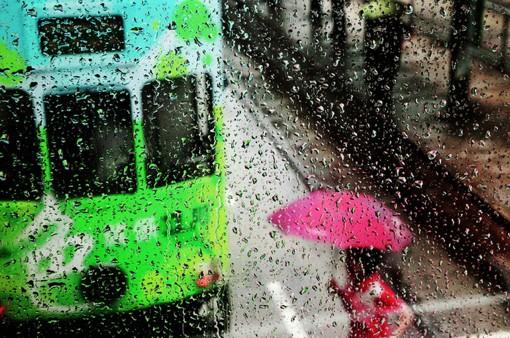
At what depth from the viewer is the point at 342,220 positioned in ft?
4.04

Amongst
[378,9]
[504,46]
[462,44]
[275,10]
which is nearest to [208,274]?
[275,10]

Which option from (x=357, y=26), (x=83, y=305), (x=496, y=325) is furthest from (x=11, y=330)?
(x=496, y=325)

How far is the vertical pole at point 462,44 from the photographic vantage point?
1.25 m

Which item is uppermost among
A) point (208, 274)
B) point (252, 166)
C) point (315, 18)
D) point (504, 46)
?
point (315, 18)

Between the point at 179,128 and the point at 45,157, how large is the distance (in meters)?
0.26

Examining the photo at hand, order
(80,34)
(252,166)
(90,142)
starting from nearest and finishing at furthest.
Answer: (80,34) → (90,142) → (252,166)

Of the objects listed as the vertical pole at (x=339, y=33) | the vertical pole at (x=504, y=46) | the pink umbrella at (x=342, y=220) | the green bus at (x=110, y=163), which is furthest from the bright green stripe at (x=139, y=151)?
the vertical pole at (x=504, y=46)

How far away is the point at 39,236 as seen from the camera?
0.96 meters

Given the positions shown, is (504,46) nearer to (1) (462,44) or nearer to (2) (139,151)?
(1) (462,44)

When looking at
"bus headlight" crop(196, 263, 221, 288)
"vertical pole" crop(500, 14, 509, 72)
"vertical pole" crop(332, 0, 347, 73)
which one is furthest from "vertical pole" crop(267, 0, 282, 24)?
"vertical pole" crop(500, 14, 509, 72)

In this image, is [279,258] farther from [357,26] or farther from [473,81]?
[473,81]

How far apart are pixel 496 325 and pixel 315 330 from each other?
540 mm

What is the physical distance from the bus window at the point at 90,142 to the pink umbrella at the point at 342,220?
0.34 metres

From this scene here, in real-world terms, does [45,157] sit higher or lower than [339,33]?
lower
